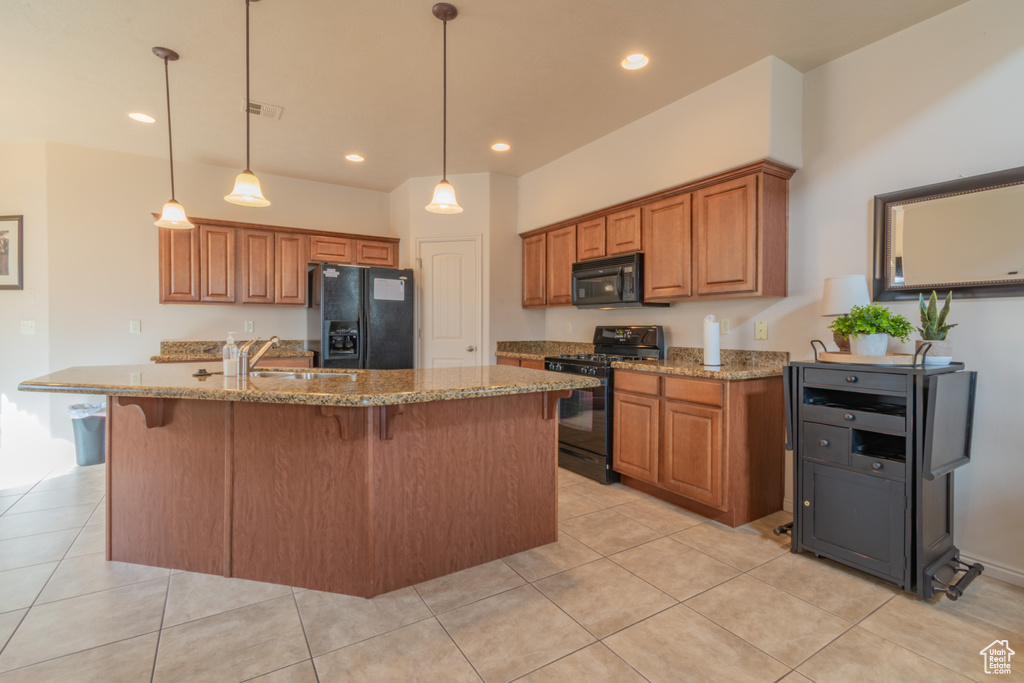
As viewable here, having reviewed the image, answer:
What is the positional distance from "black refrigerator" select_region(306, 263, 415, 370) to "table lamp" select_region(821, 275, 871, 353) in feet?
11.2

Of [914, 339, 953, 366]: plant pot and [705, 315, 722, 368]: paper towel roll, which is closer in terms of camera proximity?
A: [914, 339, 953, 366]: plant pot

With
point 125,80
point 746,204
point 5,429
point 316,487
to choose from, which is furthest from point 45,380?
point 746,204

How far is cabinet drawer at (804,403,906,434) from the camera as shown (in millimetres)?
2006

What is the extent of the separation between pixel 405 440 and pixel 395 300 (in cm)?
272

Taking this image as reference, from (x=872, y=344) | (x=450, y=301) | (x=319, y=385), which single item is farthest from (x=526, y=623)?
(x=450, y=301)

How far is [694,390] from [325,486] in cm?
204

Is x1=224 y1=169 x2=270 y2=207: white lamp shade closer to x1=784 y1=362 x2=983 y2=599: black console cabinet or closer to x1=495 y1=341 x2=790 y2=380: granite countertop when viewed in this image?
x1=495 y1=341 x2=790 y2=380: granite countertop

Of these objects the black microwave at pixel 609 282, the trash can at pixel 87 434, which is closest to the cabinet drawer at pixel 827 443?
the black microwave at pixel 609 282

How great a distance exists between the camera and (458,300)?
468 cm

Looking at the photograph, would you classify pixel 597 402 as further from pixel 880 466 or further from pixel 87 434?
pixel 87 434

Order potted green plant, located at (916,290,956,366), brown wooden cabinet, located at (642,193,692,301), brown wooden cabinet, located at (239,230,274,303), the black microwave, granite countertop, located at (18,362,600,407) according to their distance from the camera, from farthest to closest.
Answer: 1. brown wooden cabinet, located at (239,230,274,303)
2. the black microwave
3. brown wooden cabinet, located at (642,193,692,301)
4. potted green plant, located at (916,290,956,366)
5. granite countertop, located at (18,362,600,407)

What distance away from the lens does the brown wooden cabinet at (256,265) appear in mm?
4309

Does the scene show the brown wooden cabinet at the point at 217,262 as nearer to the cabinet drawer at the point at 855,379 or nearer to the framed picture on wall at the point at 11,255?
the framed picture on wall at the point at 11,255

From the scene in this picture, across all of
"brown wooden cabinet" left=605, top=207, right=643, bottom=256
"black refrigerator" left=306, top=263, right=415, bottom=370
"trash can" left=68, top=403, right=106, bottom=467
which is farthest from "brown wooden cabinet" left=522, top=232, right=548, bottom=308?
"trash can" left=68, top=403, right=106, bottom=467
